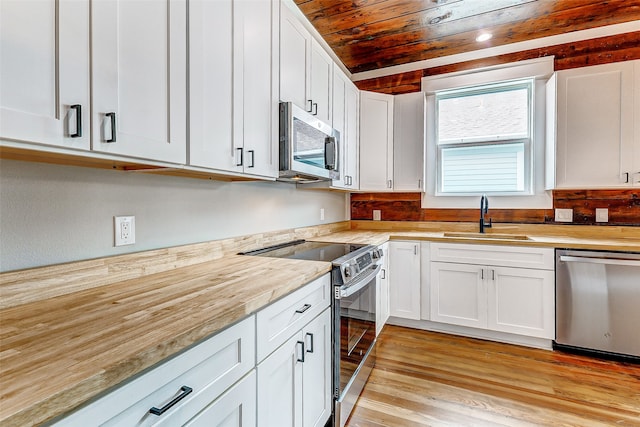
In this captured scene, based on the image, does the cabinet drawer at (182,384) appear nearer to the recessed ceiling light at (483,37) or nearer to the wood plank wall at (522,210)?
the wood plank wall at (522,210)

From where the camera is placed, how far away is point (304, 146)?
186cm

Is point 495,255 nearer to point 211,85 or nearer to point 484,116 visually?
point 484,116

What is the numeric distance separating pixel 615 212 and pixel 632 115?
793 mm

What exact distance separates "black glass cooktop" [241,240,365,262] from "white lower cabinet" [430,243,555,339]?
3.51ft

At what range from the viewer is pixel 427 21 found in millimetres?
2508

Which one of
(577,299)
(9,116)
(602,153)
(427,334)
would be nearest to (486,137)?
(602,153)

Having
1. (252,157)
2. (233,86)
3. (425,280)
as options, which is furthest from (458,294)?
(233,86)

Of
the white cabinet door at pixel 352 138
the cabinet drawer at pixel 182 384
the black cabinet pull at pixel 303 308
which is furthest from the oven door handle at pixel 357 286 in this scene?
the white cabinet door at pixel 352 138

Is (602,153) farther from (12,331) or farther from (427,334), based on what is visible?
(12,331)

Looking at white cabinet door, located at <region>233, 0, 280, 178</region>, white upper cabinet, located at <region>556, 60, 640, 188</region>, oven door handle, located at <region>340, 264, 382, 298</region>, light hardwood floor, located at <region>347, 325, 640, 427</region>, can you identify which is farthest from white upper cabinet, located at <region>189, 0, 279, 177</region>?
white upper cabinet, located at <region>556, 60, 640, 188</region>

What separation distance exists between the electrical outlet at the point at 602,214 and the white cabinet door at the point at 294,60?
2.64 m

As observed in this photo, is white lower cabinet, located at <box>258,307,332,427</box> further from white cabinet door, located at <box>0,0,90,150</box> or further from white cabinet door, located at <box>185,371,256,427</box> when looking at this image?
white cabinet door, located at <box>0,0,90,150</box>

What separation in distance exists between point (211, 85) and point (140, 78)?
0.32 metres

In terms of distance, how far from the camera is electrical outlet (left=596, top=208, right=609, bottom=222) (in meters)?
2.63
